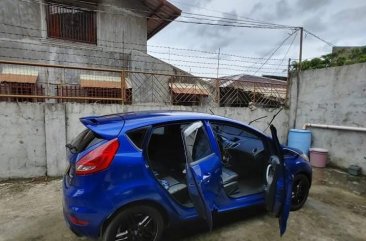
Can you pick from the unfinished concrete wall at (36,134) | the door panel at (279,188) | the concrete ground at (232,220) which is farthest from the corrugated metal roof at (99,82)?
the door panel at (279,188)

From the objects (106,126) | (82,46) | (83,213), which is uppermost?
(82,46)

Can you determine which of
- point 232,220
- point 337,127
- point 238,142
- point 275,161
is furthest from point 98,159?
point 337,127

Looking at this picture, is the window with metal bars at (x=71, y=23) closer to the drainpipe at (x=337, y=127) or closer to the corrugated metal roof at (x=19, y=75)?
the corrugated metal roof at (x=19, y=75)

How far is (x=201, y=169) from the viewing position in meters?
2.62

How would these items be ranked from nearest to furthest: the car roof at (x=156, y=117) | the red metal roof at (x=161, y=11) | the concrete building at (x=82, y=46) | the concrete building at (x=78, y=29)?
1. the car roof at (x=156, y=117)
2. the concrete building at (x=82, y=46)
3. the concrete building at (x=78, y=29)
4. the red metal roof at (x=161, y=11)

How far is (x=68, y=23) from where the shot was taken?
8062 mm

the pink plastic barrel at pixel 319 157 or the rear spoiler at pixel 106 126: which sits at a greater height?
the rear spoiler at pixel 106 126

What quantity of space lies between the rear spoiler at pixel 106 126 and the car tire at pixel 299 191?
105 inches

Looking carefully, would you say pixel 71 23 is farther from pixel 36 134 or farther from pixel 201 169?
pixel 201 169

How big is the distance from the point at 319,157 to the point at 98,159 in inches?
229

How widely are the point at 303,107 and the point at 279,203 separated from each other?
532cm

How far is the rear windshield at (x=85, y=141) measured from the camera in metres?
2.59

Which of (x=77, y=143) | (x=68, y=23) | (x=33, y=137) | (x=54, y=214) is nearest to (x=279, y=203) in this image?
(x=77, y=143)

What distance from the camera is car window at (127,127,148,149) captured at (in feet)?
8.55
